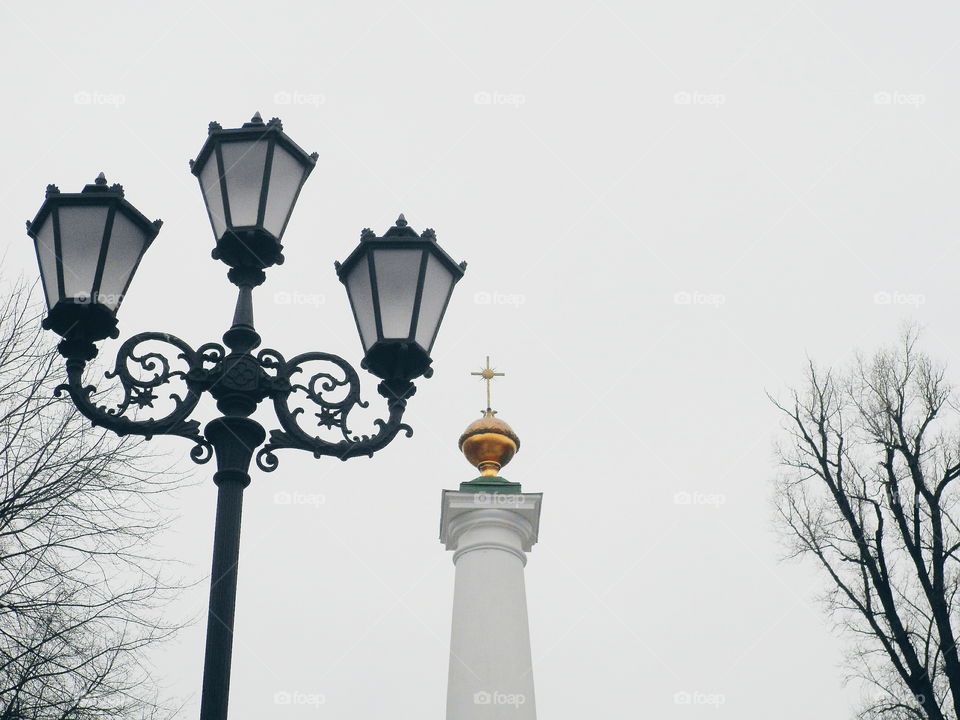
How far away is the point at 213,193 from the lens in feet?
17.7

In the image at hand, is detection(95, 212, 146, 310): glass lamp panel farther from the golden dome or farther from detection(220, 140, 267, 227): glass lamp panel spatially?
the golden dome

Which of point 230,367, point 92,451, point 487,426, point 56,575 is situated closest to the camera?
point 230,367

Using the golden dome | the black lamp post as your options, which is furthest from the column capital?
the black lamp post

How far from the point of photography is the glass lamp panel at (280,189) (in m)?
5.31

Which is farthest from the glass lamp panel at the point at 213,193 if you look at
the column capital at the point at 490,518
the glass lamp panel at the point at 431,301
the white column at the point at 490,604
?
the column capital at the point at 490,518

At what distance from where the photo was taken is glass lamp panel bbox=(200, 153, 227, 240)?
210 inches

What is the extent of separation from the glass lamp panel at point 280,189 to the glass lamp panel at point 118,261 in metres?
0.60

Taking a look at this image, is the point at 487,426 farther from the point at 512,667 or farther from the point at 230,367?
the point at 230,367

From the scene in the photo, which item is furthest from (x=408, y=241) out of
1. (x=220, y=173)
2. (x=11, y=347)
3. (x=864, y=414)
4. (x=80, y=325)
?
(x=864, y=414)

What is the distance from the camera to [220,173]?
209 inches

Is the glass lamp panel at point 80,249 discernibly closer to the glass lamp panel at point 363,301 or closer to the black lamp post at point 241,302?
the black lamp post at point 241,302

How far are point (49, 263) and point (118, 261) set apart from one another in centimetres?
30

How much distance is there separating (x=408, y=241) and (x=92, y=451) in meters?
10.1

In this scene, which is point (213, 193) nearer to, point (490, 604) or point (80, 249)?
point (80, 249)
